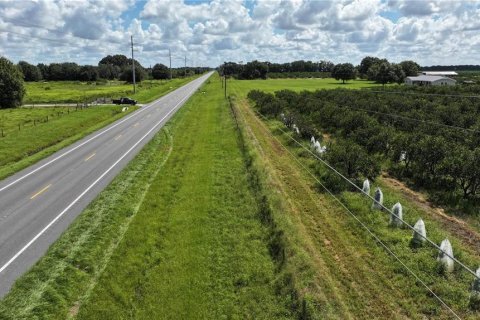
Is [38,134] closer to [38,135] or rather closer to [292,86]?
[38,135]

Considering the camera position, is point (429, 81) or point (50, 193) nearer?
point (50, 193)

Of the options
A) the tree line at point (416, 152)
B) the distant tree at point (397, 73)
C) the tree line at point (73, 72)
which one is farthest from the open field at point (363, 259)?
the tree line at point (73, 72)

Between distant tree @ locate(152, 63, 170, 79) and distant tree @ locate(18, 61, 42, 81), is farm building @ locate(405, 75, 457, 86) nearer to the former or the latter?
distant tree @ locate(152, 63, 170, 79)

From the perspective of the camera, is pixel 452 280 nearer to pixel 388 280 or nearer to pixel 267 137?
pixel 388 280

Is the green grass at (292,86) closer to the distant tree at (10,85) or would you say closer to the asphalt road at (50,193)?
the distant tree at (10,85)

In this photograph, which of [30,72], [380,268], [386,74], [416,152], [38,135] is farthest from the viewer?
[30,72]

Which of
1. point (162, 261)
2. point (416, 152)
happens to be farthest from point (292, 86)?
point (162, 261)
